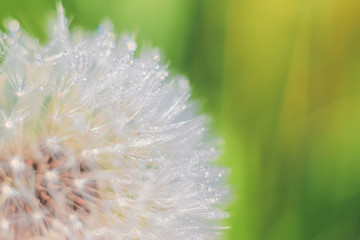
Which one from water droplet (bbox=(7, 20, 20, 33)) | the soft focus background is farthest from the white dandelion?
the soft focus background

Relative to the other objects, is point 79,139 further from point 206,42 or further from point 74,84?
point 206,42

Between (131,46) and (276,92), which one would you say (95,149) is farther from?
(276,92)

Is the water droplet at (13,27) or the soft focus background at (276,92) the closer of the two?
the water droplet at (13,27)

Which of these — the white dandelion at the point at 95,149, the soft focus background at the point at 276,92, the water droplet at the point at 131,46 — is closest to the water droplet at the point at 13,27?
the white dandelion at the point at 95,149

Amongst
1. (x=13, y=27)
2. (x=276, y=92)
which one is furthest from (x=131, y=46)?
(x=276, y=92)

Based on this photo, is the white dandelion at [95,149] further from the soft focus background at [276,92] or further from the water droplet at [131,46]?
the soft focus background at [276,92]

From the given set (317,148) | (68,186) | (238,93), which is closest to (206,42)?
(238,93)

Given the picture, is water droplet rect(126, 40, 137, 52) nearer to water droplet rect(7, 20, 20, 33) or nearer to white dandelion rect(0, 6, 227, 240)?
white dandelion rect(0, 6, 227, 240)
